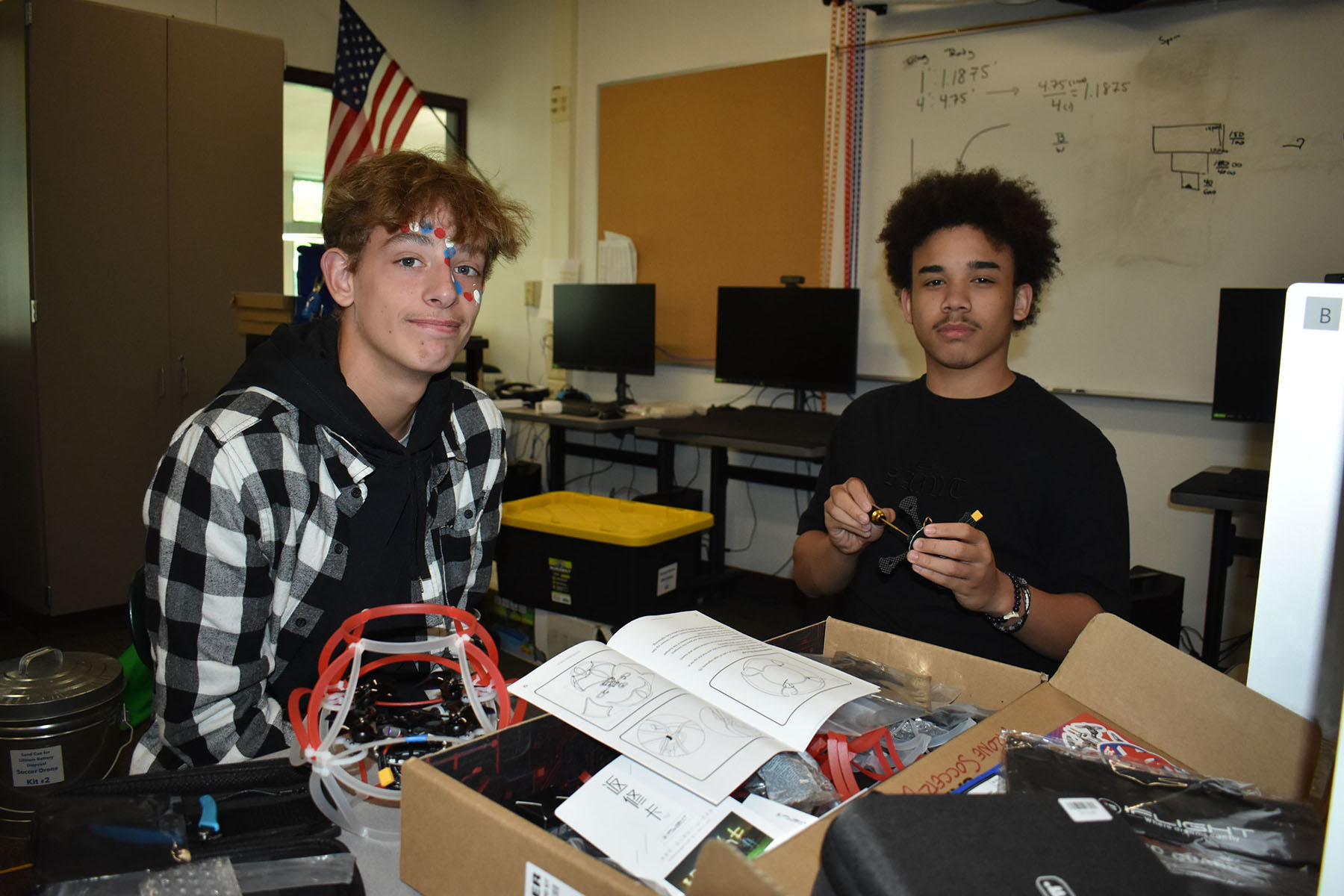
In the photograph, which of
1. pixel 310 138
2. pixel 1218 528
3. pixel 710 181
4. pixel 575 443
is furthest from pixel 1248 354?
pixel 310 138

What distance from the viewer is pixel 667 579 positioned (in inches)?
125

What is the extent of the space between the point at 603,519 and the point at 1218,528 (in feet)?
6.59

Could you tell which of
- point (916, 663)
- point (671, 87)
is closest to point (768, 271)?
point (671, 87)

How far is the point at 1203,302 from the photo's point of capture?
3238 millimetres

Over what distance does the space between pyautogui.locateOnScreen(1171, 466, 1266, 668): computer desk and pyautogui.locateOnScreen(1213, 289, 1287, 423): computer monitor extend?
247mm

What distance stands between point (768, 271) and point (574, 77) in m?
1.79

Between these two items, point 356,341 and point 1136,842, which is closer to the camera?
point 1136,842

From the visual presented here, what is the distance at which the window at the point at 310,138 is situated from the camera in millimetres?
5613

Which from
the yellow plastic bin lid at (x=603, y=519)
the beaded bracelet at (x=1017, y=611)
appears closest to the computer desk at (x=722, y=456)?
the yellow plastic bin lid at (x=603, y=519)

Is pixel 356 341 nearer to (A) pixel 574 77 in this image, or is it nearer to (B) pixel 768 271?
(B) pixel 768 271

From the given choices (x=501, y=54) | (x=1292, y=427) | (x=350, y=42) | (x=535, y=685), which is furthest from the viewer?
(x=501, y=54)

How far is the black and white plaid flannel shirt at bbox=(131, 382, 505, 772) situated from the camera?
3.97ft

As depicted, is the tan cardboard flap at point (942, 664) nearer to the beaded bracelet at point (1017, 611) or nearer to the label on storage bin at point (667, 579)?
the beaded bracelet at point (1017, 611)

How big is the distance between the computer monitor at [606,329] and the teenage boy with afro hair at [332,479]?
9.58 feet
